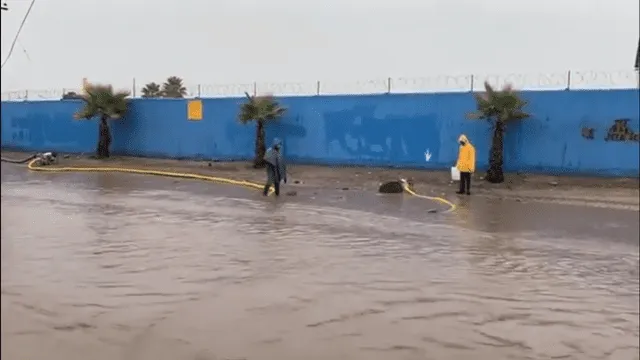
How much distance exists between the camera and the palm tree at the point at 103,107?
7.90 ft

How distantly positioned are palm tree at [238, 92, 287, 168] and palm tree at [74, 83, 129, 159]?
1597 centimetres

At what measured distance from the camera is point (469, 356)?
4766 mm

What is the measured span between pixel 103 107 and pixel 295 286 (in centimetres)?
365

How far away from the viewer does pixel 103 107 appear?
322 centimetres

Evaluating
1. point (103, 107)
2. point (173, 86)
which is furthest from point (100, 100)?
point (173, 86)

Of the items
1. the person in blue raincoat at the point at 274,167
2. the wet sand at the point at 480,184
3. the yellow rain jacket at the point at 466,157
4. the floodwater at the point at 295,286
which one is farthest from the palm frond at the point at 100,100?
the yellow rain jacket at the point at 466,157

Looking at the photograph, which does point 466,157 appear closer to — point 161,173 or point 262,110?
point 262,110

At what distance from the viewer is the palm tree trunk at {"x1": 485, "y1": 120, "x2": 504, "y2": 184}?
1838cm

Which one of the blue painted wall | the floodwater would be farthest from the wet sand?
the floodwater

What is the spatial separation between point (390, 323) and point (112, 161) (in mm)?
2549

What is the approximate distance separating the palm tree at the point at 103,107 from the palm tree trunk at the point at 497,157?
15401 mm

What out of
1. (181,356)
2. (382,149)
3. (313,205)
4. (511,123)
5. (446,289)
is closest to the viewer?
(181,356)

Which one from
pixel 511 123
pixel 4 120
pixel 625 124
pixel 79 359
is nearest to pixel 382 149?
pixel 511 123

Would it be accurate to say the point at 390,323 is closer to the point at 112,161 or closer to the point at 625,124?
the point at 112,161
